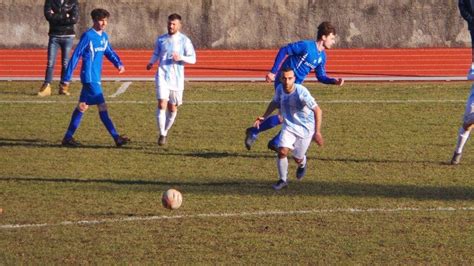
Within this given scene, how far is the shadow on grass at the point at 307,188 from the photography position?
574 inches

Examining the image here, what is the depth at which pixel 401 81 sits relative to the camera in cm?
2733

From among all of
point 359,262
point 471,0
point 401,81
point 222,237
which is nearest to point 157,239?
point 222,237

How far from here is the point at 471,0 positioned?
23.5 meters

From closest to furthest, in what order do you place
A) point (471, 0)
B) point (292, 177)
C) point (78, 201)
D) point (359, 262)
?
point (359, 262), point (78, 201), point (292, 177), point (471, 0)

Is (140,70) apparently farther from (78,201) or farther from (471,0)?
(78,201)

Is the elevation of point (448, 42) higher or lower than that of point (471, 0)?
lower

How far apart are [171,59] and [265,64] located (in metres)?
11.9

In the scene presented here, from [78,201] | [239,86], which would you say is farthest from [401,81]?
[78,201]

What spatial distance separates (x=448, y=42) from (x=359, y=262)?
23298 mm

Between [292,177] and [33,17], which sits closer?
[292,177]

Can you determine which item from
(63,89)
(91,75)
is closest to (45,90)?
(63,89)

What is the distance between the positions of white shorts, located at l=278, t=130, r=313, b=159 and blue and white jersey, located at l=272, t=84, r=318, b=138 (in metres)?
0.05

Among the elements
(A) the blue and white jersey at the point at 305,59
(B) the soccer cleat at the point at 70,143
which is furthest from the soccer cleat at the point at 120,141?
(A) the blue and white jersey at the point at 305,59

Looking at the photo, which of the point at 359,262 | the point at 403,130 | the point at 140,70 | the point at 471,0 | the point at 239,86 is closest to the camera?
the point at 359,262
